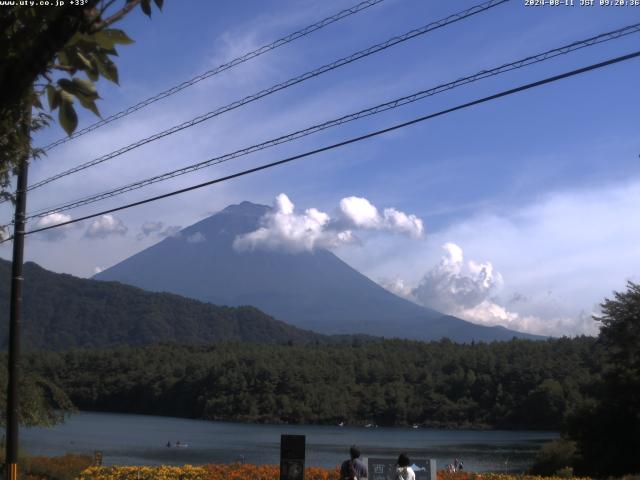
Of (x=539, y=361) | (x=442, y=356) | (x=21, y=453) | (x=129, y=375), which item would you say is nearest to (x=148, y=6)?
(x=21, y=453)

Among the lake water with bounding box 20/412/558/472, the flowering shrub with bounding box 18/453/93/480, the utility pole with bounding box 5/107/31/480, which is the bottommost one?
the lake water with bounding box 20/412/558/472

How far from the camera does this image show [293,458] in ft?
41.3

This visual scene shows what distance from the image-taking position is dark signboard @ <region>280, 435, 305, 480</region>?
12484mm

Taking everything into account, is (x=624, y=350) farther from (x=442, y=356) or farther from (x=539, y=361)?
(x=442, y=356)

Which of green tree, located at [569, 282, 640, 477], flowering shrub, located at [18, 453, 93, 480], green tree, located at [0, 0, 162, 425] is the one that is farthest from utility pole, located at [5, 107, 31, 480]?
green tree, located at [569, 282, 640, 477]

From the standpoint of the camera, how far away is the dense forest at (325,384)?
4355 inches

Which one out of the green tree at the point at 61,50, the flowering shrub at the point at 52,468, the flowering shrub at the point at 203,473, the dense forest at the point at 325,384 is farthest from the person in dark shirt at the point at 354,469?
the dense forest at the point at 325,384

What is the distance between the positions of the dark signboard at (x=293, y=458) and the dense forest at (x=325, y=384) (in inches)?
3814

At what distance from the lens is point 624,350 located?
33.9m

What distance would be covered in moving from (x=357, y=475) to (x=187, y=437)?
217 feet

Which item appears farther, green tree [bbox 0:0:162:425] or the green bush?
the green bush

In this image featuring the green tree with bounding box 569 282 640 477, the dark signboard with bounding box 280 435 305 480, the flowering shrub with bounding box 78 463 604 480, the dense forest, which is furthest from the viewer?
the dense forest

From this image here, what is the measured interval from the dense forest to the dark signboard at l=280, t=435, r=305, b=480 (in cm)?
9688

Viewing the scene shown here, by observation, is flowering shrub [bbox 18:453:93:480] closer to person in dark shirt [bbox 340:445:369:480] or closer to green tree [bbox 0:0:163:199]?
person in dark shirt [bbox 340:445:369:480]
